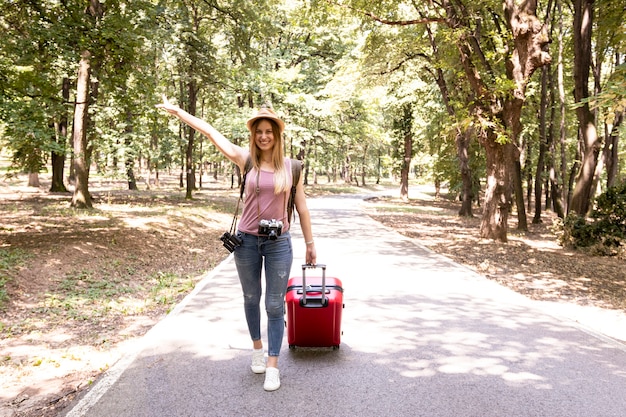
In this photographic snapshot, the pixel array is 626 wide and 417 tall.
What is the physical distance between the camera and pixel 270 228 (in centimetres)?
344

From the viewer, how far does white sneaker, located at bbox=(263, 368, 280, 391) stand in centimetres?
348

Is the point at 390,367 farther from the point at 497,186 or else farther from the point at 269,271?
the point at 497,186

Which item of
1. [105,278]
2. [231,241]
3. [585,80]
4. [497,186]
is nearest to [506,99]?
[497,186]

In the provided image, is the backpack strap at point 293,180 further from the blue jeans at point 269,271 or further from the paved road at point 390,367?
the paved road at point 390,367

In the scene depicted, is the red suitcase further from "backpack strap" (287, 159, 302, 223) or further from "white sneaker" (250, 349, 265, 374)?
"backpack strap" (287, 159, 302, 223)

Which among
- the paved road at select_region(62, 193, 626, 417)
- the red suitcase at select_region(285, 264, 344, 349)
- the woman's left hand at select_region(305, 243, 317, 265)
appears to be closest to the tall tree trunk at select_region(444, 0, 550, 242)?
the paved road at select_region(62, 193, 626, 417)

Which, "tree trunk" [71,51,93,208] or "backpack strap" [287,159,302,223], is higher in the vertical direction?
"tree trunk" [71,51,93,208]

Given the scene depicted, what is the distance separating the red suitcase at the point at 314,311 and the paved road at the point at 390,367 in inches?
6.7

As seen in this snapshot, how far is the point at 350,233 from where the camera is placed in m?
13.8

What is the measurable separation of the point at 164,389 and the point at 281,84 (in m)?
22.6

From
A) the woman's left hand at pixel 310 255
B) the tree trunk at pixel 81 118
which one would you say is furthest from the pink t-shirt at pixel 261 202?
the tree trunk at pixel 81 118

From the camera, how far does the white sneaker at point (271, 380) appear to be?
3482 mm

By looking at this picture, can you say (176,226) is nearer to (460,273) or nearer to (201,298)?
(201,298)

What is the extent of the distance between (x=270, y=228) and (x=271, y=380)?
1.25 m
